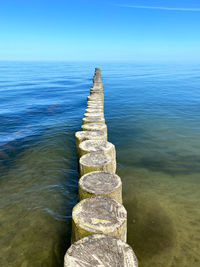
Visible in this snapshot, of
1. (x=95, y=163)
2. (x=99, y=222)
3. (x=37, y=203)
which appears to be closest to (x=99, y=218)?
(x=99, y=222)

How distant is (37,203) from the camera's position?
431 centimetres

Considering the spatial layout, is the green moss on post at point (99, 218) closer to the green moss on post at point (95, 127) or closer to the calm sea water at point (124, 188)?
the calm sea water at point (124, 188)

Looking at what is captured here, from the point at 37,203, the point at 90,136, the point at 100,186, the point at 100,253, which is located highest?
the point at 90,136

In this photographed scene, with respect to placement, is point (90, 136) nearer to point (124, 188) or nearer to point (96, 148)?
point (96, 148)

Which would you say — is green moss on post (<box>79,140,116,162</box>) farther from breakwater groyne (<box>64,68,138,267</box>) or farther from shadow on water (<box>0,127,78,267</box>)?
shadow on water (<box>0,127,78,267</box>)

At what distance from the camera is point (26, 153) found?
22.0 feet

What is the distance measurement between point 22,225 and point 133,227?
2.01 metres

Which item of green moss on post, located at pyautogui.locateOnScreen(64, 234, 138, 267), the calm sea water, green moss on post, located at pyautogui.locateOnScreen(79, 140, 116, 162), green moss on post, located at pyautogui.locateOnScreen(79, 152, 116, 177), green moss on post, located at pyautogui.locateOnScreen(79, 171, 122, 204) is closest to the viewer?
green moss on post, located at pyautogui.locateOnScreen(64, 234, 138, 267)

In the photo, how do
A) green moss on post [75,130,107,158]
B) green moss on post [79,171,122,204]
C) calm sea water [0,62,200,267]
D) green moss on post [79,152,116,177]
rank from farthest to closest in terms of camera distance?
green moss on post [75,130,107,158]
calm sea water [0,62,200,267]
green moss on post [79,152,116,177]
green moss on post [79,171,122,204]

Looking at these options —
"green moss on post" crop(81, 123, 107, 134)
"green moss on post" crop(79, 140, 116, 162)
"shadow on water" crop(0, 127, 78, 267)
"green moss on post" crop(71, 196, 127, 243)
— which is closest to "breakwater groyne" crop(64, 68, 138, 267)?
"green moss on post" crop(71, 196, 127, 243)

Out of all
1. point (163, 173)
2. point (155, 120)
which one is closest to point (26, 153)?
point (163, 173)

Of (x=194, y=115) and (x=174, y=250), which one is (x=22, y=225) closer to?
(x=174, y=250)

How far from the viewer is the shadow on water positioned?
3213mm

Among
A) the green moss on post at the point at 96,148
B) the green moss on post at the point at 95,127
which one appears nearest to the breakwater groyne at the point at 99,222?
the green moss on post at the point at 96,148
